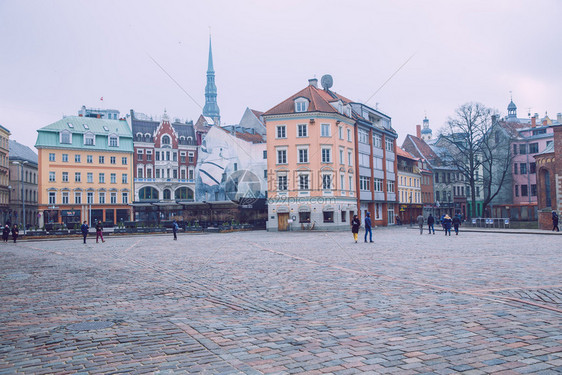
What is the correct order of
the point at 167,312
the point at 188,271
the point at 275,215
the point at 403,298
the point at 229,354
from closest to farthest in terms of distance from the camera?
the point at 229,354 < the point at 167,312 < the point at 403,298 < the point at 188,271 < the point at 275,215

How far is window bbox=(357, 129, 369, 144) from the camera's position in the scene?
5937cm

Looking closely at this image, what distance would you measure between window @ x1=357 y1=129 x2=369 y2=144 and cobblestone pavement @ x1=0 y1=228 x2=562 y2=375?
151ft

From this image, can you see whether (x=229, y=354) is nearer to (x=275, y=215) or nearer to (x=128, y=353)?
(x=128, y=353)

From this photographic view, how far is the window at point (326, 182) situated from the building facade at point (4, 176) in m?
45.9

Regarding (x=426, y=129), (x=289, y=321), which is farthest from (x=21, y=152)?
(x=426, y=129)

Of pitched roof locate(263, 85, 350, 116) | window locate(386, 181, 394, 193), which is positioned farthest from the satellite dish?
window locate(386, 181, 394, 193)

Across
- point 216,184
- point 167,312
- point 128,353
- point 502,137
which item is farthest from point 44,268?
point 502,137

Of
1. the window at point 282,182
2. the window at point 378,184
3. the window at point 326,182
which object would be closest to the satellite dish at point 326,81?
the window at point 378,184

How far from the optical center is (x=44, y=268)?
16.6m

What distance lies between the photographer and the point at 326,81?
63.8m

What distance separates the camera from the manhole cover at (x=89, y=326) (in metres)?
7.43

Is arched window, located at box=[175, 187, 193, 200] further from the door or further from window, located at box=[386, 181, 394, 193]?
window, located at box=[386, 181, 394, 193]

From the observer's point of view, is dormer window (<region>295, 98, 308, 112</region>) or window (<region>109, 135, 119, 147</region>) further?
window (<region>109, 135, 119, 147</region>)

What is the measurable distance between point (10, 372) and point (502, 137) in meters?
79.1
